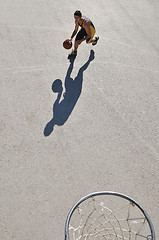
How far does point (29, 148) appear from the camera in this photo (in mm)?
6359

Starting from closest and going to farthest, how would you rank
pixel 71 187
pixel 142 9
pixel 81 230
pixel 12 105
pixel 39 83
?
1. pixel 81 230
2. pixel 71 187
3. pixel 12 105
4. pixel 39 83
5. pixel 142 9

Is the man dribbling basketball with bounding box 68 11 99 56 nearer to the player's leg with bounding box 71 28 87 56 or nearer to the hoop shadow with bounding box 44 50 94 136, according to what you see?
the player's leg with bounding box 71 28 87 56

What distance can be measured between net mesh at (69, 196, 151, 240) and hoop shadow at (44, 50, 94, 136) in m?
2.04

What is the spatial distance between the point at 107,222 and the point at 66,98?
335 cm

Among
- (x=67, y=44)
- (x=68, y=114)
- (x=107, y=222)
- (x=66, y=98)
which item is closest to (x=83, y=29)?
(x=67, y=44)

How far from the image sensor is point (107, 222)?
5.51 metres

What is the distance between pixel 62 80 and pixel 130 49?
8.80 ft

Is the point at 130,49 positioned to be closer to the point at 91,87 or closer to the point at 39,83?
the point at 91,87

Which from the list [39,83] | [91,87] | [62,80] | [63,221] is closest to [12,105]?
[39,83]

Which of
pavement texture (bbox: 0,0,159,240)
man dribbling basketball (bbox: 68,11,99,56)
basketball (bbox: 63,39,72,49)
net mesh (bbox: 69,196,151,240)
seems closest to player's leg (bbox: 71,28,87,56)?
man dribbling basketball (bbox: 68,11,99,56)

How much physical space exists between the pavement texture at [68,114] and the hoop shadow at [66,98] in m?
0.03

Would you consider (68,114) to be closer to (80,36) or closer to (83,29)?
(80,36)

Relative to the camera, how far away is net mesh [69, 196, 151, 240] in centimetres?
534

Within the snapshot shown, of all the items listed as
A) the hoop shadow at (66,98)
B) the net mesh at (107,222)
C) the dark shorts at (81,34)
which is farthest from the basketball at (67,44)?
the net mesh at (107,222)
